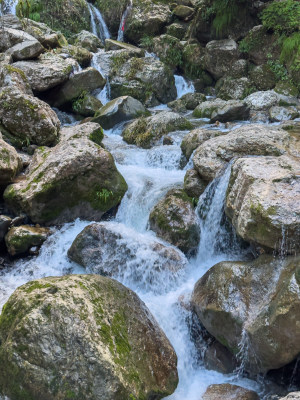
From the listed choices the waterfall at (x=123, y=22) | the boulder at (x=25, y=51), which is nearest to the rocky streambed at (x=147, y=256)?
the boulder at (x=25, y=51)

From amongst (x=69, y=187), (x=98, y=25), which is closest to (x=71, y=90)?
(x=69, y=187)

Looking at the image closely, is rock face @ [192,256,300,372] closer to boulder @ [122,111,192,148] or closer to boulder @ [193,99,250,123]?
boulder @ [122,111,192,148]

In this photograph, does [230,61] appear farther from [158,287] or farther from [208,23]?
[158,287]

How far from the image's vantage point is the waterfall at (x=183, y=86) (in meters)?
14.0

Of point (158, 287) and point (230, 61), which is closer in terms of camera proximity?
point (158, 287)

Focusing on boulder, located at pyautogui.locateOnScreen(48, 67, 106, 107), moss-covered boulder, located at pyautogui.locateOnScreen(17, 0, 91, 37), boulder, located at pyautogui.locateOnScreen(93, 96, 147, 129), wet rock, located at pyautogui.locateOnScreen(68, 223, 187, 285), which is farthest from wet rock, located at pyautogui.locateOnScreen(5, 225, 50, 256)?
moss-covered boulder, located at pyautogui.locateOnScreen(17, 0, 91, 37)

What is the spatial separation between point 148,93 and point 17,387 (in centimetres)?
1145

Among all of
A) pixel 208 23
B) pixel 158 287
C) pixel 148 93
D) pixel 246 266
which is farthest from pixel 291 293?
pixel 208 23

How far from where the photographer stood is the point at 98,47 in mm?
15406

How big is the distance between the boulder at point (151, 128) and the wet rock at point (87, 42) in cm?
708

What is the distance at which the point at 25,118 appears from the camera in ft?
23.4

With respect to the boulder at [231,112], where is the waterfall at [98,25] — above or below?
above

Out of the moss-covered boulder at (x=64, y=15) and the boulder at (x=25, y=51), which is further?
the moss-covered boulder at (x=64, y=15)

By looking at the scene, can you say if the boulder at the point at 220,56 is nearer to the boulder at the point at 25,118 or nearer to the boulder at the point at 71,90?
the boulder at the point at 71,90
